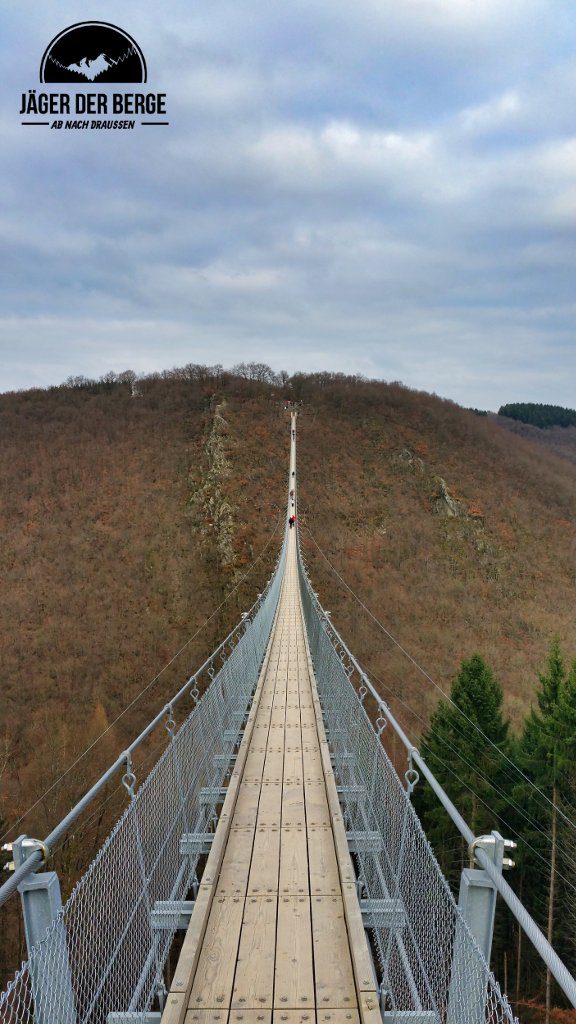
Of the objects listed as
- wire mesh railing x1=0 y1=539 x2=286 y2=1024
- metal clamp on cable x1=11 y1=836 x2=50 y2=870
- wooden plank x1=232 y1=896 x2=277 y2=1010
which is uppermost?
metal clamp on cable x1=11 y1=836 x2=50 y2=870

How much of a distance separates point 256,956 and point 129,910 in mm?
792

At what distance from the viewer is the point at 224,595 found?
35000 millimetres

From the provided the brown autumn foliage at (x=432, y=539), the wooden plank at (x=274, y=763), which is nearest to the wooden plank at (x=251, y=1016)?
the wooden plank at (x=274, y=763)

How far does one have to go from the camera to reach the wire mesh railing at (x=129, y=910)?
2010mm

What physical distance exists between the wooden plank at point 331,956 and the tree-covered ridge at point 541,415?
122m

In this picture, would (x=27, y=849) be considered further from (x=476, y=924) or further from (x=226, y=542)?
(x=226, y=542)

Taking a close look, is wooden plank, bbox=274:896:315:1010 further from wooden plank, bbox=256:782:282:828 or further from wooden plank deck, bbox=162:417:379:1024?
wooden plank, bbox=256:782:282:828

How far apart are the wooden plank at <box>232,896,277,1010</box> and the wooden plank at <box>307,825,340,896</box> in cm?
34

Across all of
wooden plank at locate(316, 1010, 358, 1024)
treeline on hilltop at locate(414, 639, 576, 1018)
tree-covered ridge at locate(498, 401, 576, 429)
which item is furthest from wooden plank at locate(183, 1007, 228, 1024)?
tree-covered ridge at locate(498, 401, 576, 429)

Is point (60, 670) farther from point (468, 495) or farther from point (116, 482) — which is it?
point (468, 495)

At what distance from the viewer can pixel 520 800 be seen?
48.5ft

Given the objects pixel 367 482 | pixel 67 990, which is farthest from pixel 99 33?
pixel 367 482

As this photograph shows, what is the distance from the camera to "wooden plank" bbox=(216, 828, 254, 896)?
12.7ft

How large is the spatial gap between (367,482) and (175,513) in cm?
1563
